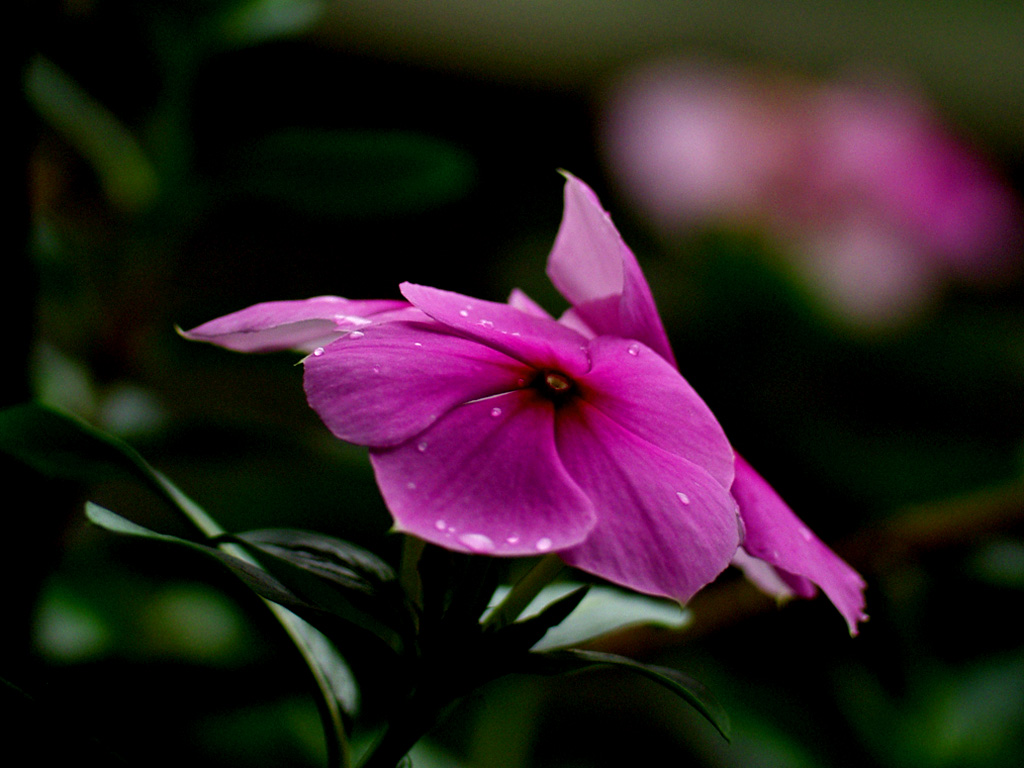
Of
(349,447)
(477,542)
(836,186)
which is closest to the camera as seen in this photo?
(477,542)

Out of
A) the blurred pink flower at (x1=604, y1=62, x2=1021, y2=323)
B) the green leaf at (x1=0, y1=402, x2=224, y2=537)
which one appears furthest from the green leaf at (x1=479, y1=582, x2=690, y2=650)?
the blurred pink flower at (x1=604, y1=62, x2=1021, y2=323)

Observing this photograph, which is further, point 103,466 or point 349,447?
point 349,447

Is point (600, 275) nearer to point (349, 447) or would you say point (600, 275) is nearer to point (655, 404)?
point (655, 404)

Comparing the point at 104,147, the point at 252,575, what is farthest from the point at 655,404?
the point at 104,147

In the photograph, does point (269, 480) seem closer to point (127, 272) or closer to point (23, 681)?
point (127, 272)

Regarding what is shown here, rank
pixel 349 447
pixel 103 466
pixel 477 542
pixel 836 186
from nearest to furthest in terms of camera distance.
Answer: pixel 477 542 → pixel 103 466 → pixel 349 447 → pixel 836 186
